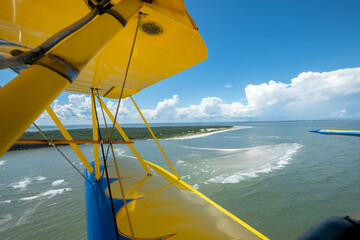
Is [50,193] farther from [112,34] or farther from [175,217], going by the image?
[112,34]

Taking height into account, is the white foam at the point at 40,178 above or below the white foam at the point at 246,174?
above

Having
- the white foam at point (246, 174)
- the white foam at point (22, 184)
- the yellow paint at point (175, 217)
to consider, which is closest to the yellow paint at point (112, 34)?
the yellow paint at point (175, 217)

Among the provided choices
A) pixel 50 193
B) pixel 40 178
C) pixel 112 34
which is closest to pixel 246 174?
pixel 112 34

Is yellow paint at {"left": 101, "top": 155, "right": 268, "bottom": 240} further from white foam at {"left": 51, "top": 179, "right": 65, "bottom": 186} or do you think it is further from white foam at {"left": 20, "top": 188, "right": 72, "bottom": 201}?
white foam at {"left": 51, "top": 179, "right": 65, "bottom": 186}

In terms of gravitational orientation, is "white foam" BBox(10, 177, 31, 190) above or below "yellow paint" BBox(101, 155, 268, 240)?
below

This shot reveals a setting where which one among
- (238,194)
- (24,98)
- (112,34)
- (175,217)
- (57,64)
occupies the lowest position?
(238,194)

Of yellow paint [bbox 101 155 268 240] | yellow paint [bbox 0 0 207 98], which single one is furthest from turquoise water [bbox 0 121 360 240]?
yellow paint [bbox 0 0 207 98]

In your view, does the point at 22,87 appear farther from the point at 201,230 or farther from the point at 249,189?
the point at 249,189

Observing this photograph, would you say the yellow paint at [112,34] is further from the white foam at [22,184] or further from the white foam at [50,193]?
the white foam at [22,184]

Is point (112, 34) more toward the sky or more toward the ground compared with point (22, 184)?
more toward the sky

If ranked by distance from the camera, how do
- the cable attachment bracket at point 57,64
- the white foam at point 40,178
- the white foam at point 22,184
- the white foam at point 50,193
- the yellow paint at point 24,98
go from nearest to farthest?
the yellow paint at point 24,98
the cable attachment bracket at point 57,64
the white foam at point 50,193
the white foam at point 22,184
the white foam at point 40,178

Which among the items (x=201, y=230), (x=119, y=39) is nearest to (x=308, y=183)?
(x=201, y=230)
